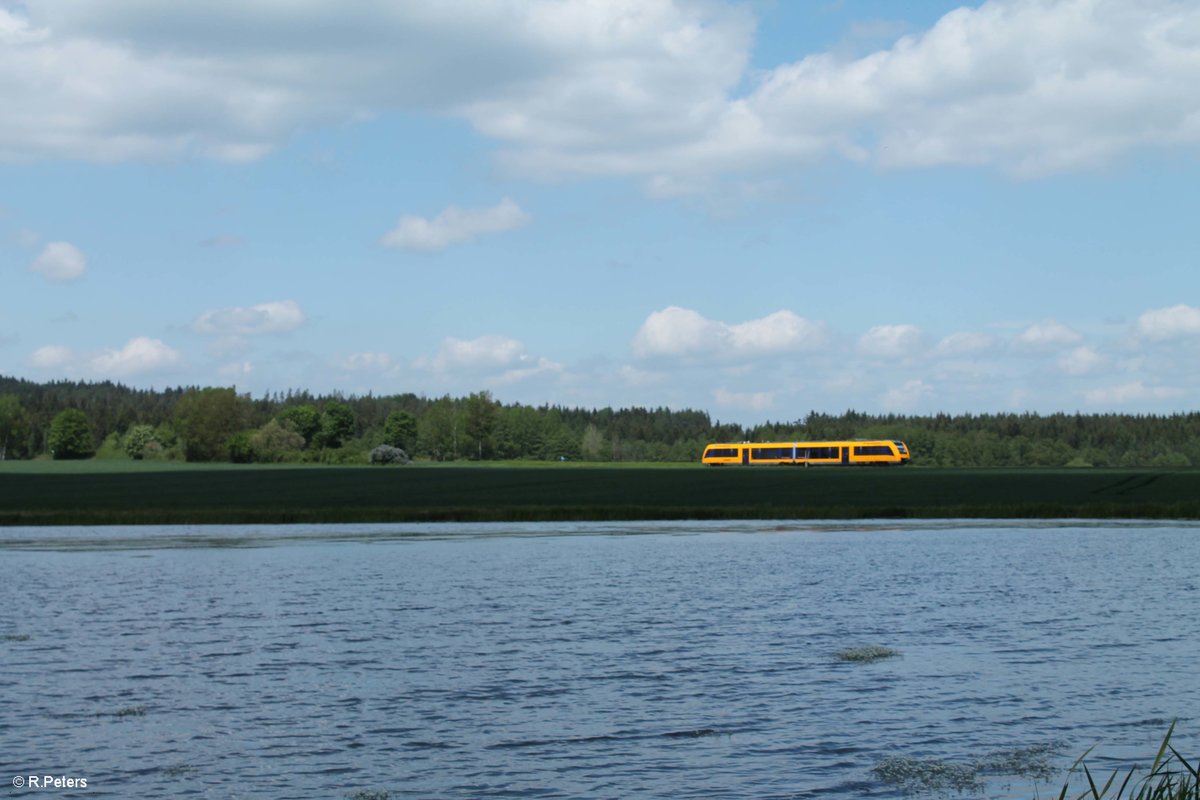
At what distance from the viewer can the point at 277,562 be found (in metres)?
53.6

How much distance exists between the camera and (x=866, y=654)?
2809 cm

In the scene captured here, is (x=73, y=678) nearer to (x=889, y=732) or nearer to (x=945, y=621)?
(x=889, y=732)

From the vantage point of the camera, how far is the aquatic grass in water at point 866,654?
1089 inches

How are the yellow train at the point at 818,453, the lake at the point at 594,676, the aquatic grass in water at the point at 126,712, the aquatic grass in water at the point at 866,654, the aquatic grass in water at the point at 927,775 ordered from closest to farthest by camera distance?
1. the aquatic grass in water at the point at 927,775
2. the lake at the point at 594,676
3. the aquatic grass in water at the point at 126,712
4. the aquatic grass in water at the point at 866,654
5. the yellow train at the point at 818,453

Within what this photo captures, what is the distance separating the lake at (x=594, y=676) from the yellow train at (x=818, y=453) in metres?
114

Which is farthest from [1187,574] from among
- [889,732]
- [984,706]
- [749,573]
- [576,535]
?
[576,535]

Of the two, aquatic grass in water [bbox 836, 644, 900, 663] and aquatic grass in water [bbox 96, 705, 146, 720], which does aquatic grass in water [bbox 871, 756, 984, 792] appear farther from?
aquatic grass in water [bbox 96, 705, 146, 720]

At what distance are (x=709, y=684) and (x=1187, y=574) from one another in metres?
26.8

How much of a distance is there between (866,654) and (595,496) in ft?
231

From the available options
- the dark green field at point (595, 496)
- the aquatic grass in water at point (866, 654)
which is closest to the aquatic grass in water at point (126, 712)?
the aquatic grass in water at point (866, 654)

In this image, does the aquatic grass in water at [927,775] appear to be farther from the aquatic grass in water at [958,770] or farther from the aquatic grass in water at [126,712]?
the aquatic grass in water at [126,712]

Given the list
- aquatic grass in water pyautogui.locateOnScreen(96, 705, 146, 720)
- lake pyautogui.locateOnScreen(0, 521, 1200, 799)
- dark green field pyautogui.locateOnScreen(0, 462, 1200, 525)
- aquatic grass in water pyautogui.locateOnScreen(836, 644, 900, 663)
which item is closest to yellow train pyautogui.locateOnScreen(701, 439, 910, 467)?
dark green field pyautogui.locateOnScreen(0, 462, 1200, 525)

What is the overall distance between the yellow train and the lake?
4487 inches

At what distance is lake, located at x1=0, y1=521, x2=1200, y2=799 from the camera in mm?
18734
